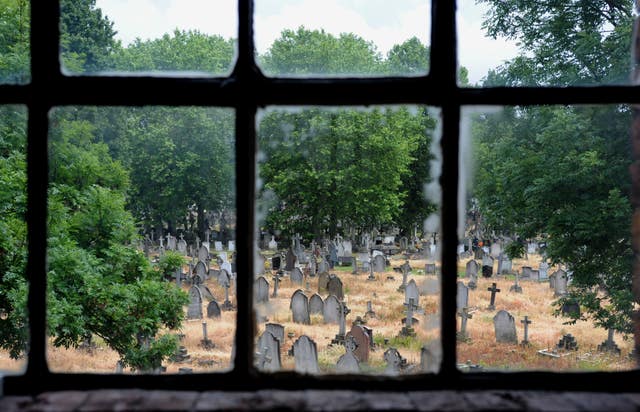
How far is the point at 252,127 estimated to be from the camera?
1338mm

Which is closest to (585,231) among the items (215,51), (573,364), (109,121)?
(573,364)

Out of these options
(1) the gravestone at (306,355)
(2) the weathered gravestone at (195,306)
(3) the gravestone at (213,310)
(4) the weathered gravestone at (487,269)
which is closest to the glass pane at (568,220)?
(1) the gravestone at (306,355)

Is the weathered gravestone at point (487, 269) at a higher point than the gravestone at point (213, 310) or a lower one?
higher

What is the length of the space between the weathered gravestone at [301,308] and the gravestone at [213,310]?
1.53 meters

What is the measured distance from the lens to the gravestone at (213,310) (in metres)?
11.5

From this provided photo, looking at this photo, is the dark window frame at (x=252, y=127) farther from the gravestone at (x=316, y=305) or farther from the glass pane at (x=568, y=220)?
the gravestone at (x=316, y=305)

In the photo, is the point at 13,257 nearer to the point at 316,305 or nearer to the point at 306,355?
the point at 306,355

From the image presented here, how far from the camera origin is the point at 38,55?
1.36 meters

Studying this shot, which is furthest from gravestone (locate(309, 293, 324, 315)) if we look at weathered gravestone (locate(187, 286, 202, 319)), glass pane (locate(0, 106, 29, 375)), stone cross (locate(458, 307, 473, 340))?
glass pane (locate(0, 106, 29, 375))

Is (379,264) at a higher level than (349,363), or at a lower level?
higher

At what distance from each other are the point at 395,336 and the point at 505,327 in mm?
1925

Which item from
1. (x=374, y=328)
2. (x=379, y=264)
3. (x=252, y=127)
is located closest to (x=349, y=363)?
(x=374, y=328)

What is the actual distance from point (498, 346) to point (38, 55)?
9862mm

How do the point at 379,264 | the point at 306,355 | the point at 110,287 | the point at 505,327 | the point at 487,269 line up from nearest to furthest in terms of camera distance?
the point at 110,287
the point at 306,355
the point at 505,327
the point at 487,269
the point at 379,264
